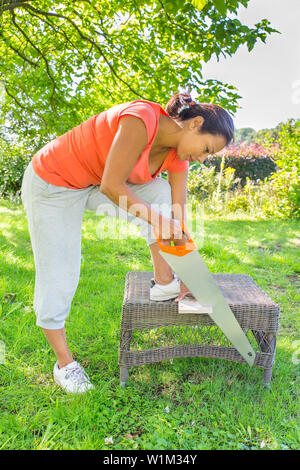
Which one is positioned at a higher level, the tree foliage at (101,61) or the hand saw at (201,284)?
the tree foliage at (101,61)

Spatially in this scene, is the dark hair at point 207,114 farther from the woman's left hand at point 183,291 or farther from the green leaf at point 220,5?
the green leaf at point 220,5

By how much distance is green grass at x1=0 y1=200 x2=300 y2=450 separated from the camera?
1899 mm

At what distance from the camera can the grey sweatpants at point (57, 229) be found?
210 centimetres

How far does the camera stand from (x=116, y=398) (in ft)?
7.23

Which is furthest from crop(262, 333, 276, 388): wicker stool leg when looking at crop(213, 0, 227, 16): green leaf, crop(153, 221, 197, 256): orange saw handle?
crop(213, 0, 227, 16): green leaf

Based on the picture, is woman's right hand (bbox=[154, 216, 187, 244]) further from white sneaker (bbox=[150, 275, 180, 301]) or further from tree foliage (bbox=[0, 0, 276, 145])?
tree foliage (bbox=[0, 0, 276, 145])

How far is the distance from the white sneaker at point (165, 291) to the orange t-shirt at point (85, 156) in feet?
2.04

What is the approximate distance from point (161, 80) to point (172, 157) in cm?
361

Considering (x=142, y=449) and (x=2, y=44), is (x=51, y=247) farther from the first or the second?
(x=2, y=44)

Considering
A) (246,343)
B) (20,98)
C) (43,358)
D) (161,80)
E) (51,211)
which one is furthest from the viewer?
(20,98)

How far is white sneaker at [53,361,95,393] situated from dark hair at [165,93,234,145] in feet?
5.08

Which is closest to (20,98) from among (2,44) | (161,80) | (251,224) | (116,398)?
(2,44)

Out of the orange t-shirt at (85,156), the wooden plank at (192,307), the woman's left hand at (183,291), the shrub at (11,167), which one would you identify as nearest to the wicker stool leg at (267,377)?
the wooden plank at (192,307)

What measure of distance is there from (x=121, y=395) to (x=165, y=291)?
0.65 m
